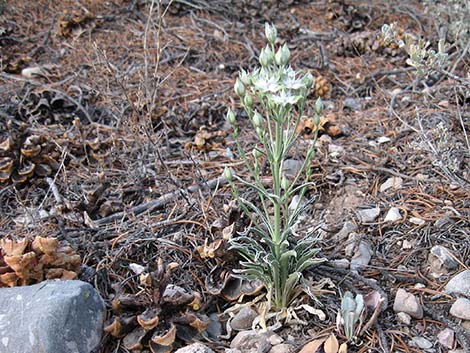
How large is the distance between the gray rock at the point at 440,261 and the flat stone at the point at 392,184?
59 cm

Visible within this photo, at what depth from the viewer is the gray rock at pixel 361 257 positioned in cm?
238

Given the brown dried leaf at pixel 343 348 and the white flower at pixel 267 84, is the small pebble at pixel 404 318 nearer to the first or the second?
the brown dried leaf at pixel 343 348

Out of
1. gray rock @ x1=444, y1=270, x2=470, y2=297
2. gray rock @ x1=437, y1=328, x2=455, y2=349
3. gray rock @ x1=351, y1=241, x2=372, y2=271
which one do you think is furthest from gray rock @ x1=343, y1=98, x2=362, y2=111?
gray rock @ x1=437, y1=328, x2=455, y2=349

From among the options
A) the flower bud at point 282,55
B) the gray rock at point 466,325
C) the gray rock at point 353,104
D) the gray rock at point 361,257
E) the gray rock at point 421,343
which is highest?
the flower bud at point 282,55

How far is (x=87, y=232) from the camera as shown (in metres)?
2.63

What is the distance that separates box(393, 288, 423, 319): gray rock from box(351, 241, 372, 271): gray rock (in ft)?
0.86

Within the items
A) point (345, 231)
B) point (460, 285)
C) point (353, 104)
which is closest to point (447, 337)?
point (460, 285)

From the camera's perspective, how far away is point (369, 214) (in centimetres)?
270

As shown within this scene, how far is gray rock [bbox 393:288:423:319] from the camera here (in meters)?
2.09

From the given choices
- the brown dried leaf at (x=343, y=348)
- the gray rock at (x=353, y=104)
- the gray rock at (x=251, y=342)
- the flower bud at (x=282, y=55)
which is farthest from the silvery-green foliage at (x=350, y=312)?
the gray rock at (x=353, y=104)

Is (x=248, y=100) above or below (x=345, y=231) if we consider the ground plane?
above

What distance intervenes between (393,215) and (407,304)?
639 millimetres

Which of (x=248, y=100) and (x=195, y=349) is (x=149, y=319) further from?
(x=248, y=100)

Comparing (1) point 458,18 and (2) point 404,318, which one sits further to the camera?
(1) point 458,18
